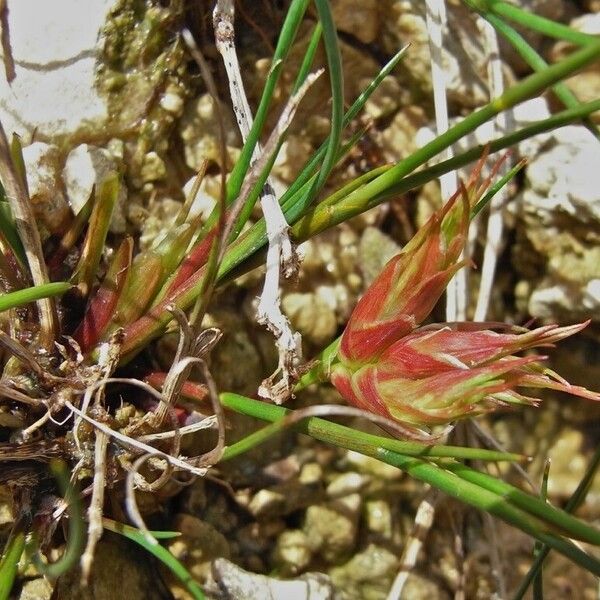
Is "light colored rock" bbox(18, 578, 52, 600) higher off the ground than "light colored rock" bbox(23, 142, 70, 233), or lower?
lower

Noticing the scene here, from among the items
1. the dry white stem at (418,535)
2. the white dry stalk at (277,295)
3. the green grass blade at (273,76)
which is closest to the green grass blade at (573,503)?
the dry white stem at (418,535)

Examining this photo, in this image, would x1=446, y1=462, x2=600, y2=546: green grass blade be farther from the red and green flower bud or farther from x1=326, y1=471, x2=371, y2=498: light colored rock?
x1=326, y1=471, x2=371, y2=498: light colored rock

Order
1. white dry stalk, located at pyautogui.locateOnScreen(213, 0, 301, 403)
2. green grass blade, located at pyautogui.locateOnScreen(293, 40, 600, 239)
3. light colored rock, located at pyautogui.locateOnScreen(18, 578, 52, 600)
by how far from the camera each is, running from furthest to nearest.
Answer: light colored rock, located at pyautogui.locateOnScreen(18, 578, 52, 600)
white dry stalk, located at pyautogui.locateOnScreen(213, 0, 301, 403)
green grass blade, located at pyautogui.locateOnScreen(293, 40, 600, 239)

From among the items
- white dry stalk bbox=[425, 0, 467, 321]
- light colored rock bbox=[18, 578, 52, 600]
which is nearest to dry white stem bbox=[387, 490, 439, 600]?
white dry stalk bbox=[425, 0, 467, 321]

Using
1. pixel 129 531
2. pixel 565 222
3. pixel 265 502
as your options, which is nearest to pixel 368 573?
pixel 265 502

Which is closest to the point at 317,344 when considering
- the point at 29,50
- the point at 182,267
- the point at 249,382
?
the point at 249,382

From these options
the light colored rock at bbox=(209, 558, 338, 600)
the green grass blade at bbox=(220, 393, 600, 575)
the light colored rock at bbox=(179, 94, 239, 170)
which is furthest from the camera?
the light colored rock at bbox=(179, 94, 239, 170)

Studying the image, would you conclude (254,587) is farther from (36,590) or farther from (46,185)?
(46,185)
